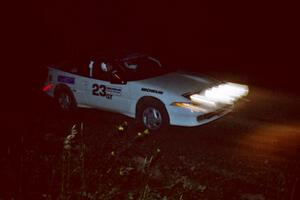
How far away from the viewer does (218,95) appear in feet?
28.8

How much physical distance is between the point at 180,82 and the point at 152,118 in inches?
35.2

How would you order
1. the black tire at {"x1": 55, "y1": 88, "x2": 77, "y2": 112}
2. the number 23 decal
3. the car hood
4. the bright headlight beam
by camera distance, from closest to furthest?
the bright headlight beam, the car hood, the number 23 decal, the black tire at {"x1": 55, "y1": 88, "x2": 77, "y2": 112}

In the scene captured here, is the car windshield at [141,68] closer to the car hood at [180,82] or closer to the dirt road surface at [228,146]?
the car hood at [180,82]

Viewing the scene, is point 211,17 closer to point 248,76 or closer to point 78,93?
point 248,76

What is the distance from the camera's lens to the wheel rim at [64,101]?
1020cm

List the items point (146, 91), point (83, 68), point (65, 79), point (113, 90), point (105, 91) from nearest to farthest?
point (146, 91) < point (113, 90) < point (105, 91) < point (83, 68) < point (65, 79)

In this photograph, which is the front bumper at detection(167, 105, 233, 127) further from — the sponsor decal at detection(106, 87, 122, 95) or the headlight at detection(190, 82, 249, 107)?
the sponsor decal at detection(106, 87, 122, 95)

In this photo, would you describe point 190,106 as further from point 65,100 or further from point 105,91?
point 65,100

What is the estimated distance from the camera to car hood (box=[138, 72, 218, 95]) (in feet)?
27.9

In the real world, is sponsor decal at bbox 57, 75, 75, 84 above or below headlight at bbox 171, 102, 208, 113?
above

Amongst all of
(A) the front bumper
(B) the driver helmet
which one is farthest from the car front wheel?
(B) the driver helmet

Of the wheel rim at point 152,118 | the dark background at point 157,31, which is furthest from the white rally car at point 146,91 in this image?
the dark background at point 157,31

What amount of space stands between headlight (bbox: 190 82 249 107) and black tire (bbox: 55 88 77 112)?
3042mm

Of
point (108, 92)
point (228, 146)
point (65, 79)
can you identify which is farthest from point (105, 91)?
point (228, 146)
